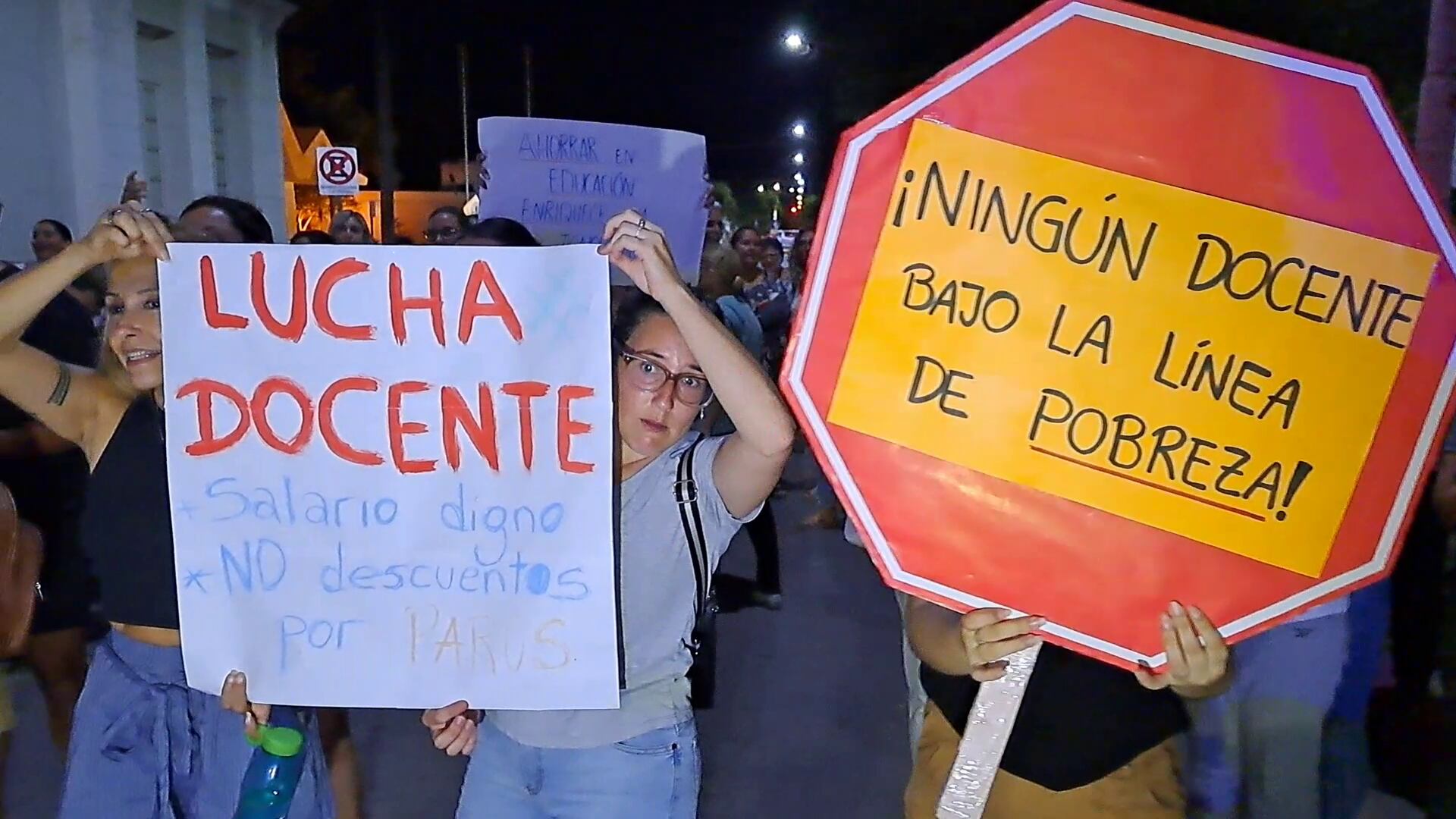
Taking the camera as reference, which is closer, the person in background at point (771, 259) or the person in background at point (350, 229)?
the person in background at point (350, 229)

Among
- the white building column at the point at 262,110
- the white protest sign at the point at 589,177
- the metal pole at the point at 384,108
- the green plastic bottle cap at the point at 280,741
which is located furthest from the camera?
the white building column at the point at 262,110

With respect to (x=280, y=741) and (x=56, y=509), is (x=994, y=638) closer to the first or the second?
(x=280, y=741)

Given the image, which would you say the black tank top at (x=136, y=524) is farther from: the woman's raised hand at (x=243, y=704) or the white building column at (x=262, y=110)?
the white building column at (x=262, y=110)

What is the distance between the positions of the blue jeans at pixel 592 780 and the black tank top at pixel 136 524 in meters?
0.64

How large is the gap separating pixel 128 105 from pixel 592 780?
12.0 meters

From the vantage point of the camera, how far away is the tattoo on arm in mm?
2121

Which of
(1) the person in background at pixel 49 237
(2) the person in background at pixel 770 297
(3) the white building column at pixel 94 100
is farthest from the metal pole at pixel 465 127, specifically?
(1) the person in background at pixel 49 237

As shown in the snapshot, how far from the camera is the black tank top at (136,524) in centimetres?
210

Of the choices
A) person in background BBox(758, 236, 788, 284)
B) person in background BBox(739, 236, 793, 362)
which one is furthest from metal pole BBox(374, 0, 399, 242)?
person in background BBox(739, 236, 793, 362)

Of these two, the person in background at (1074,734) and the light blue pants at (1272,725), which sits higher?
the person in background at (1074,734)

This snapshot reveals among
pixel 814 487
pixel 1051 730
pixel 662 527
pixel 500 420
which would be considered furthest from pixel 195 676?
pixel 814 487

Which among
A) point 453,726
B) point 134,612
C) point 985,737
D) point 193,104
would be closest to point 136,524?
point 134,612

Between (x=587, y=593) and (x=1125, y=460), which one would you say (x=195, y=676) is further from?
(x=1125, y=460)

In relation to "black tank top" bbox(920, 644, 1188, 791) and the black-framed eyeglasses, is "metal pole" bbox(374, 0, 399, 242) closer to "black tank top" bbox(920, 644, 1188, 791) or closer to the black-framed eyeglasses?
the black-framed eyeglasses
